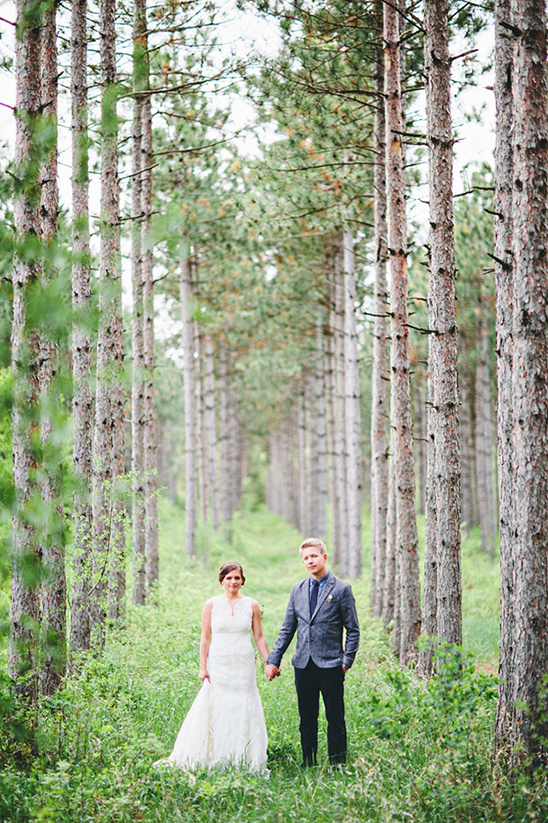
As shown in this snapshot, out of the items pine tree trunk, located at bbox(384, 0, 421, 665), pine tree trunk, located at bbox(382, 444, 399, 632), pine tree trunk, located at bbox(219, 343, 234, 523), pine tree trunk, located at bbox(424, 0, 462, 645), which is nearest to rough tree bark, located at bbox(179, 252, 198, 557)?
pine tree trunk, located at bbox(219, 343, 234, 523)

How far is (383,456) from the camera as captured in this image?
11.3 meters

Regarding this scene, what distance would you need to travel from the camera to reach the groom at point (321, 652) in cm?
525

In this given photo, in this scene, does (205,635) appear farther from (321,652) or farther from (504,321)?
(504,321)

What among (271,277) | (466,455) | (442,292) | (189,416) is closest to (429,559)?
(442,292)

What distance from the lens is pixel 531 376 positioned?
458cm

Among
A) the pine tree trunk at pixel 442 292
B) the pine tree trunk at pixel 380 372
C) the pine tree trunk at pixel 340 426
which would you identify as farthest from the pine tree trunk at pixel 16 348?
the pine tree trunk at pixel 340 426

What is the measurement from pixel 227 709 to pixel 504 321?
3.69 metres

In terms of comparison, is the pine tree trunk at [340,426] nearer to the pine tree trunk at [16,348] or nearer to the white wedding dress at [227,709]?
the white wedding dress at [227,709]

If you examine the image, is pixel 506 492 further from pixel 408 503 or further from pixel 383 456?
pixel 383 456

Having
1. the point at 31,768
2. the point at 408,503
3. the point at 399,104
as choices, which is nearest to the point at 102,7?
the point at 399,104

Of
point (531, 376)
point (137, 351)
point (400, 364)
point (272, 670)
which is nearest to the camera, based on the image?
point (531, 376)

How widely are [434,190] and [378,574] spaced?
7.28 meters

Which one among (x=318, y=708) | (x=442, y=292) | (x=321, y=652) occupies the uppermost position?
(x=442, y=292)

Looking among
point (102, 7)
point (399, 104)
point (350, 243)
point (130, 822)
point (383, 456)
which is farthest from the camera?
point (350, 243)
